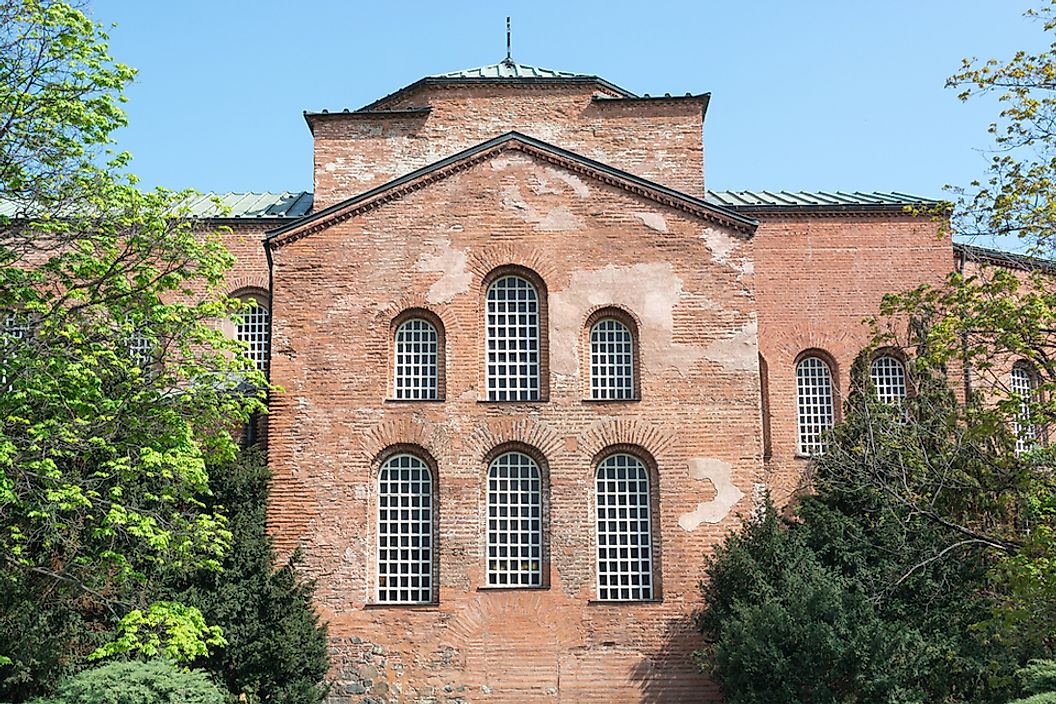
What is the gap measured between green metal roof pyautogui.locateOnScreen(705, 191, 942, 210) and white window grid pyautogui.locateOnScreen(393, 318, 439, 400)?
25.4 ft

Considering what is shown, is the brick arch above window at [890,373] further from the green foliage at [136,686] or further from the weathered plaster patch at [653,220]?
the green foliage at [136,686]

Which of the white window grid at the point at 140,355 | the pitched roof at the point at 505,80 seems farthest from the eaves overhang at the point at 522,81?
the white window grid at the point at 140,355

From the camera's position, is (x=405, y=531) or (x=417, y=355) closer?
(x=405, y=531)

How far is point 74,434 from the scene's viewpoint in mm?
17203

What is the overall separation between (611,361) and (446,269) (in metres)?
3.52

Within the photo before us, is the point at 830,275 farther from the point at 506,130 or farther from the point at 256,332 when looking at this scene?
the point at 256,332

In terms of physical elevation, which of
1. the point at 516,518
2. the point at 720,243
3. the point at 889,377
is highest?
the point at 720,243

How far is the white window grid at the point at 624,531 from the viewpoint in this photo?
74.6 ft

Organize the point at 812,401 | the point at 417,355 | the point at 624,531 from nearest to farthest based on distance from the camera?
the point at 624,531
the point at 417,355
the point at 812,401

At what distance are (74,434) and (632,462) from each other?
10.1 meters

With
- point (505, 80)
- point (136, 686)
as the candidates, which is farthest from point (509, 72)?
point (136, 686)

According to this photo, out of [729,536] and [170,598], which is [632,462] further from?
[170,598]

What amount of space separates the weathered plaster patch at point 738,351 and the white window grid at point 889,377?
4.72m

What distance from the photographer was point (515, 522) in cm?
2308
